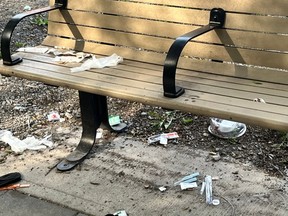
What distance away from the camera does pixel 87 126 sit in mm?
3320

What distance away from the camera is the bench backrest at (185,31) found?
264 cm

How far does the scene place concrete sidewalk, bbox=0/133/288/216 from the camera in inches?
110

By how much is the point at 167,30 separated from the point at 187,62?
25cm

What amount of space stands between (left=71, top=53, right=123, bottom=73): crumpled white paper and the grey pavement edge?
81 cm

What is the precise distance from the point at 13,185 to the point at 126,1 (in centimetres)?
138

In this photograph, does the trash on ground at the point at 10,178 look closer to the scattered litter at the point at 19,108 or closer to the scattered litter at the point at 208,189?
the scattered litter at the point at 19,108

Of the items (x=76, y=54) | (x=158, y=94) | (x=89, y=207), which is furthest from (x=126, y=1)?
(x=89, y=207)

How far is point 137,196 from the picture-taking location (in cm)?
291

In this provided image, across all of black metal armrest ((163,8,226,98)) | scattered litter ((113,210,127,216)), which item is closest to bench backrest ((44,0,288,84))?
black metal armrest ((163,8,226,98))

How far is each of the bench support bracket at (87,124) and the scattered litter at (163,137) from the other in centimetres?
39

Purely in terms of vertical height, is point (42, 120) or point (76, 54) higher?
point (76, 54)

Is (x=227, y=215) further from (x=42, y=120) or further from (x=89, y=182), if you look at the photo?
(x=42, y=120)

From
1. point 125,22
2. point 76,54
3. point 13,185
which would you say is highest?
point 125,22

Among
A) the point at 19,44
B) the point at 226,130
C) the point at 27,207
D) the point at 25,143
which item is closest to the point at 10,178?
the point at 27,207
